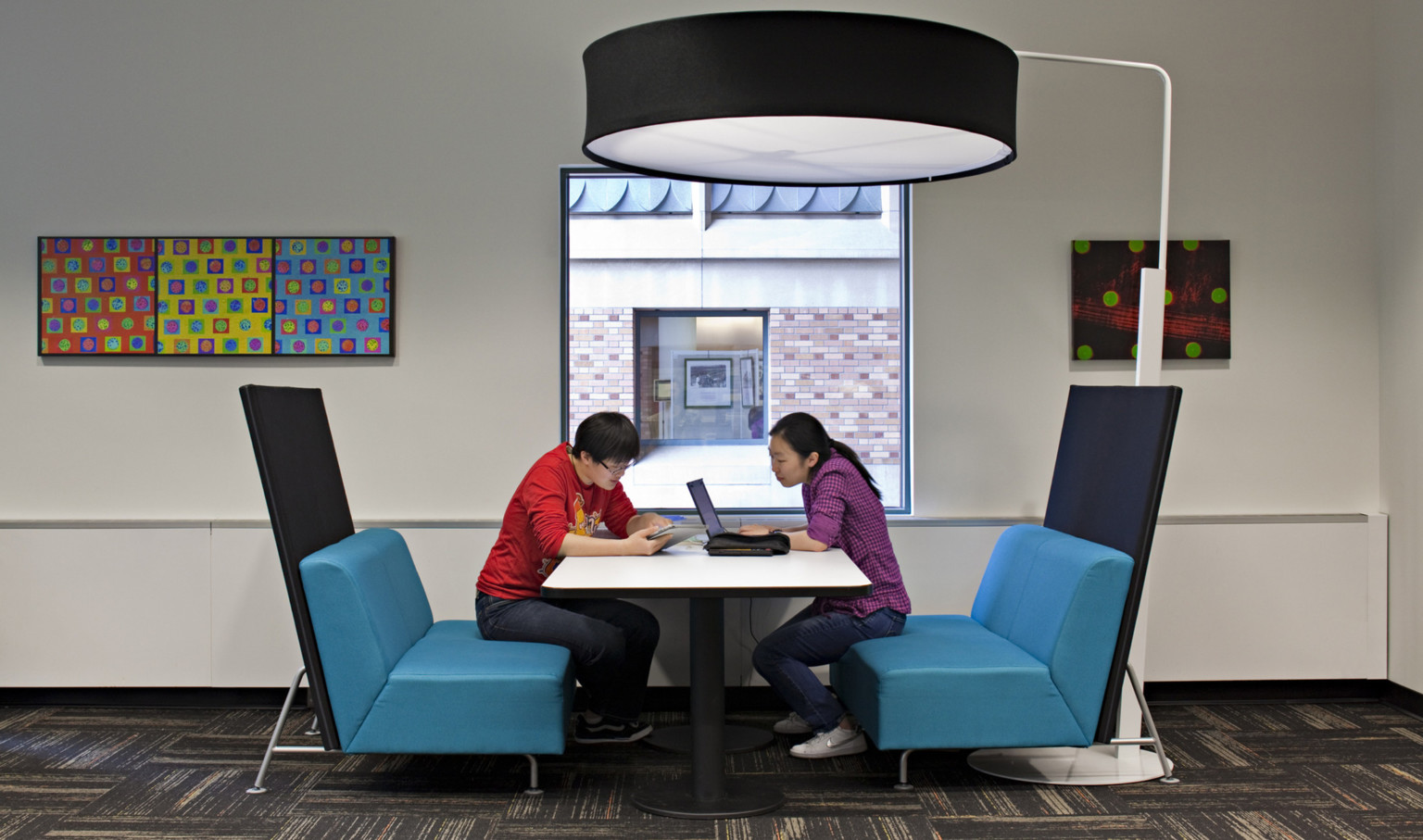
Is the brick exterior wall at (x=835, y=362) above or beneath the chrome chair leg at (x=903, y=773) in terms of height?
above

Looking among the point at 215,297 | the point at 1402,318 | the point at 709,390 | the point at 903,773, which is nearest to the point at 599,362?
the point at 709,390

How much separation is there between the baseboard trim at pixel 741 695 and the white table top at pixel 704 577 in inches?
42.4

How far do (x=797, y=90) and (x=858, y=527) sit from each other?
5.71ft

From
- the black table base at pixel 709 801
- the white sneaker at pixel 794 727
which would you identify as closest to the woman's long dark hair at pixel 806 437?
the white sneaker at pixel 794 727

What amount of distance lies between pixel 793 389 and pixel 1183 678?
78.3 inches

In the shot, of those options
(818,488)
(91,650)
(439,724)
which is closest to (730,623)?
(818,488)

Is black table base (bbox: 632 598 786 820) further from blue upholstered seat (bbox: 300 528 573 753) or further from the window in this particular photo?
the window

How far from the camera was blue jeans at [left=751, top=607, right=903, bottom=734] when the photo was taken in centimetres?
353

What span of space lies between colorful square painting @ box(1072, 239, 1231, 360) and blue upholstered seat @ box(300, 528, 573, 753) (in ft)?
8.52

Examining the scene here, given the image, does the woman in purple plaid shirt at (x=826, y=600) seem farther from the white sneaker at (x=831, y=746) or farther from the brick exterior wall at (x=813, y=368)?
the brick exterior wall at (x=813, y=368)

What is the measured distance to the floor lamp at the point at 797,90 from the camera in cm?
226

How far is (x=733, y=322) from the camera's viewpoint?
443 centimetres

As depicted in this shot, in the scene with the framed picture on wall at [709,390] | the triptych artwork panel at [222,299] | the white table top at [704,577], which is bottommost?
the white table top at [704,577]

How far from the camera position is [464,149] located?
4.35m
